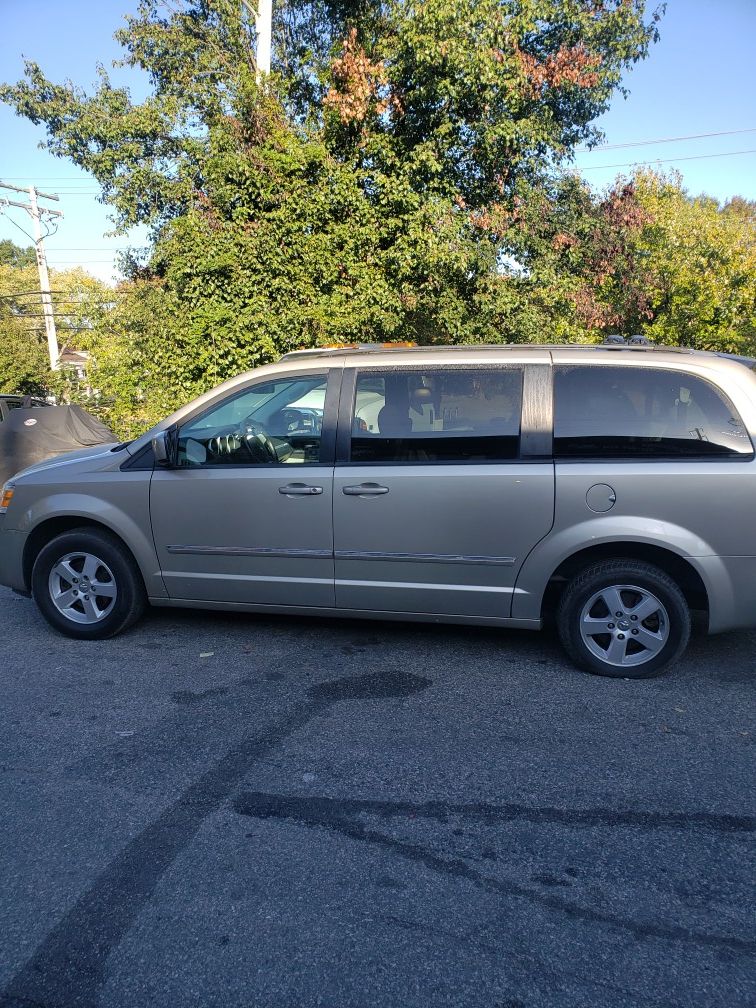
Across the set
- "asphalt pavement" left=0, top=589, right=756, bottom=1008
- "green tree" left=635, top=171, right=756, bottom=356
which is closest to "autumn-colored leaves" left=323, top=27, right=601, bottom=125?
"green tree" left=635, top=171, right=756, bottom=356

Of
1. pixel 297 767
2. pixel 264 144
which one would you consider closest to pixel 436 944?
pixel 297 767

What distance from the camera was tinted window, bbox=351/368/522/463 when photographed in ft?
14.3

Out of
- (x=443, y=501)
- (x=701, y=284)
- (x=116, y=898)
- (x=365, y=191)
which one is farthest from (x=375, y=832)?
(x=701, y=284)

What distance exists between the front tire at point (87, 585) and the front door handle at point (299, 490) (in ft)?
3.91

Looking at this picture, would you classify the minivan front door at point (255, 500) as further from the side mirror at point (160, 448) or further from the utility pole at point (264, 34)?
the utility pole at point (264, 34)

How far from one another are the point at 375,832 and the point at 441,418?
7.79 ft

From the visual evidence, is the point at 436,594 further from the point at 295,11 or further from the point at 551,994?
the point at 295,11

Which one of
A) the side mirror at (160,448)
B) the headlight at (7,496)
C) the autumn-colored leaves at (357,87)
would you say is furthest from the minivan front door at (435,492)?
the autumn-colored leaves at (357,87)

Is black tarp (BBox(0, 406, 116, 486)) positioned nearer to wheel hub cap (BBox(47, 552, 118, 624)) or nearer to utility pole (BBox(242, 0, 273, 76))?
wheel hub cap (BBox(47, 552, 118, 624))

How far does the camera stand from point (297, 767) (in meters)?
3.31

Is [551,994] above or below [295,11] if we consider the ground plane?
below

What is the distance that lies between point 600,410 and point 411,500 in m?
1.18

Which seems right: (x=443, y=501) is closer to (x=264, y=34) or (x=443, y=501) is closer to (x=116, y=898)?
(x=116, y=898)

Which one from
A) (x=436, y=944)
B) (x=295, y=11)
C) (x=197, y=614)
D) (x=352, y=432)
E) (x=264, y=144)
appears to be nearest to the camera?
(x=436, y=944)
